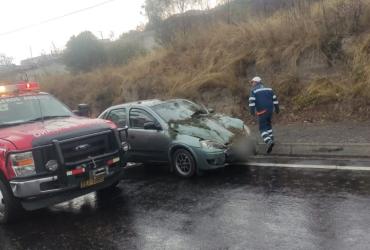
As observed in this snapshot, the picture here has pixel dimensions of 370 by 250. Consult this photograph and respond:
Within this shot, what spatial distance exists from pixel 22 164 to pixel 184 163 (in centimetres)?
303

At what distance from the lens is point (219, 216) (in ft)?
20.4

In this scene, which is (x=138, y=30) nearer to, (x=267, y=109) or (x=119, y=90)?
(x=119, y=90)

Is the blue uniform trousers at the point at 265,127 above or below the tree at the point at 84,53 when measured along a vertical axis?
below

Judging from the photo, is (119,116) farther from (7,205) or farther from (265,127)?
(7,205)

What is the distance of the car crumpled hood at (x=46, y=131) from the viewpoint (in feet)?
22.1

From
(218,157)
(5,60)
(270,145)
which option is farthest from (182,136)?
(5,60)

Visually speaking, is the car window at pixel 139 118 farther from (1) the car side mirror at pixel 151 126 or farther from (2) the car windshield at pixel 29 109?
(2) the car windshield at pixel 29 109

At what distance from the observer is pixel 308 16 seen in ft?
48.7

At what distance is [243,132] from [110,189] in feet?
8.92

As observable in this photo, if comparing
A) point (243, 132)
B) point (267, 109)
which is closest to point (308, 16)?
point (267, 109)

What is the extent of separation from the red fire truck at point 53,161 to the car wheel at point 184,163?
1.33m

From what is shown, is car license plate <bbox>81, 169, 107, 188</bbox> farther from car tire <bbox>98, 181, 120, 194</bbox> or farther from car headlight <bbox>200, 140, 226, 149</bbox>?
car headlight <bbox>200, 140, 226, 149</bbox>

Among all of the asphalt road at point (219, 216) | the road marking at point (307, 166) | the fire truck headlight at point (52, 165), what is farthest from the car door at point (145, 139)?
the fire truck headlight at point (52, 165)

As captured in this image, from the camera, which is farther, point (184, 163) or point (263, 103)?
point (263, 103)
